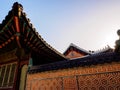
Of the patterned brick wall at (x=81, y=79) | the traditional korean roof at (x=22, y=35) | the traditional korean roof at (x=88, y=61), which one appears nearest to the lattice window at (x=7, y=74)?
the traditional korean roof at (x=22, y=35)

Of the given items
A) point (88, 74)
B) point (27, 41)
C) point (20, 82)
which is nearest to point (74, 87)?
point (88, 74)

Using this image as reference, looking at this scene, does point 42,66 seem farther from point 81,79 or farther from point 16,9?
point 16,9

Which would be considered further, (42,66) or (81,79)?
(42,66)

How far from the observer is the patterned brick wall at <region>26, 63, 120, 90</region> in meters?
3.39

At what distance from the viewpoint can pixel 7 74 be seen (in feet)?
22.3

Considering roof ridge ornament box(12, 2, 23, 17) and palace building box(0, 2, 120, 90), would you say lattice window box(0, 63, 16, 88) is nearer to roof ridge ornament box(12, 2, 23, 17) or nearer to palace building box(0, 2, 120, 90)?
palace building box(0, 2, 120, 90)

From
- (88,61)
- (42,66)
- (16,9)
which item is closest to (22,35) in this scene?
(16,9)

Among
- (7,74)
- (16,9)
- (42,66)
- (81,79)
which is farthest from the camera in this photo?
(7,74)

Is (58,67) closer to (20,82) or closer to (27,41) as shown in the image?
(27,41)

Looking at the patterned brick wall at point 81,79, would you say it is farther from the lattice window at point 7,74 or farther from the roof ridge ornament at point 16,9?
the roof ridge ornament at point 16,9

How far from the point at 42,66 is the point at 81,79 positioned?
1.80 meters

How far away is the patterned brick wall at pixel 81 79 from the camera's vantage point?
339 centimetres

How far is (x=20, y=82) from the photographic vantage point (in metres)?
5.96

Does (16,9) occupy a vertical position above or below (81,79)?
above
